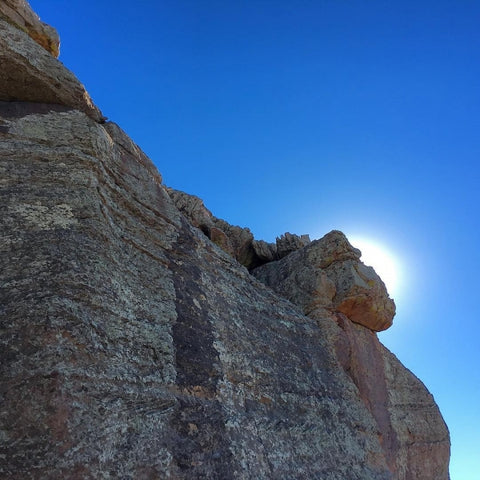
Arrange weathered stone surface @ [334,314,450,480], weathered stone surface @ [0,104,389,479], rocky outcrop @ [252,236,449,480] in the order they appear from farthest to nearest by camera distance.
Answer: rocky outcrop @ [252,236,449,480], weathered stone surface @ [334,314,450,480], weathered stone surface @ [0,104,389,479]

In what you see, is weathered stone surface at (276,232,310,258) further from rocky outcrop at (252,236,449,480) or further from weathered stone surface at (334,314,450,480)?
weathered stone surface at (334,314,450,480)

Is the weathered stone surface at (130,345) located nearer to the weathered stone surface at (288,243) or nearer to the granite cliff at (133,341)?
the granite cliff at (133,341)

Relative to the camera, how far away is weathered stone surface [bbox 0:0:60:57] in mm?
11211

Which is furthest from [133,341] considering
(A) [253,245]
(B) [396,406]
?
(A) [253,245]

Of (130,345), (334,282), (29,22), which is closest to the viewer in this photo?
(130,345)

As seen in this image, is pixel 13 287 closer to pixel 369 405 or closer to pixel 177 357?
pixel 177 357

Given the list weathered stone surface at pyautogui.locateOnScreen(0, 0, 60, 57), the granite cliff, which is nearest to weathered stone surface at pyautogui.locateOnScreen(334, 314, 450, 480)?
the granite cliff

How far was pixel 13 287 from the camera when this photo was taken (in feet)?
20.3

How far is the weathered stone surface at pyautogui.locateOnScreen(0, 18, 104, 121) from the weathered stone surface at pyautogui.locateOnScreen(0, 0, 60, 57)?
1.38 metres

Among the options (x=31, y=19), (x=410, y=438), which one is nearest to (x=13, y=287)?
(x=31, y=19)

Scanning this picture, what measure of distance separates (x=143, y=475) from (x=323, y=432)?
604cm

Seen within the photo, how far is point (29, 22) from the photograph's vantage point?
12305 millimetres

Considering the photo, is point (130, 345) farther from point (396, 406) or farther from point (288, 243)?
point (288, 243)

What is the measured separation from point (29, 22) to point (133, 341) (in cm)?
1039
